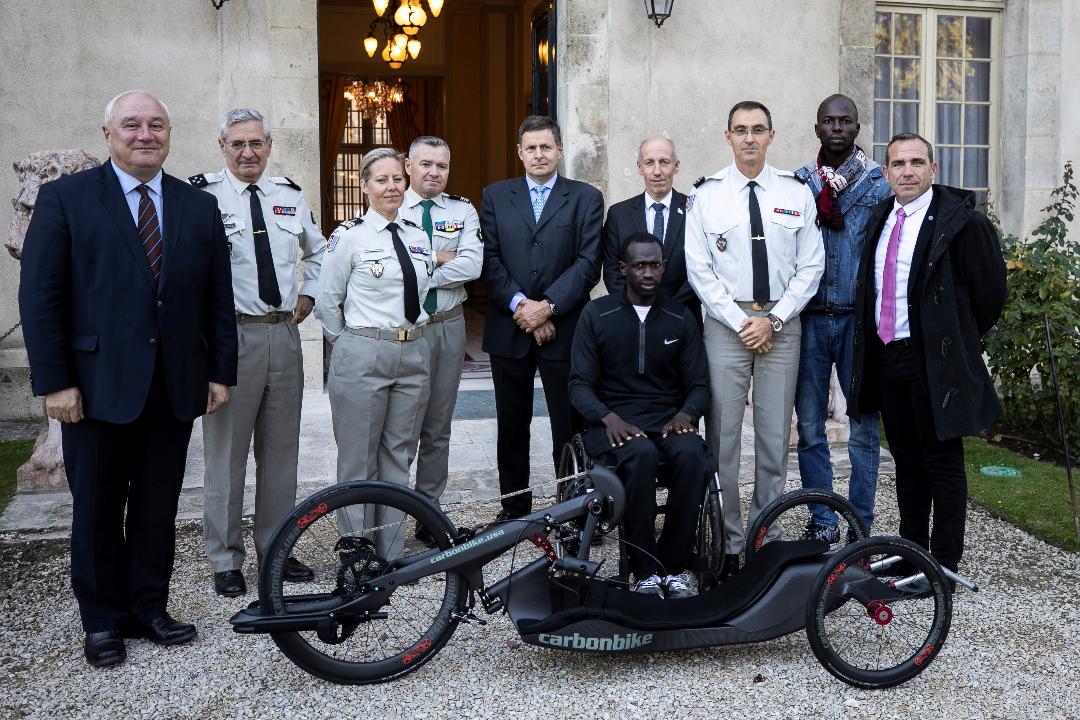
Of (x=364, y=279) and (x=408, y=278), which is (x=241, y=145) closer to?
(x=364, y=279)

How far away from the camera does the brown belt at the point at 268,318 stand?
4199 mm

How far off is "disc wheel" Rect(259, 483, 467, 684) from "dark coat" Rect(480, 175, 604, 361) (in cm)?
132

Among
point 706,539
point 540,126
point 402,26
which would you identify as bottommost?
point 706,539

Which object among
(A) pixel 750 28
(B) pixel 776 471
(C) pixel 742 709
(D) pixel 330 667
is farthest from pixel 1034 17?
(D) pixel 330 667

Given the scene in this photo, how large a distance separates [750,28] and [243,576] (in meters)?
5.63

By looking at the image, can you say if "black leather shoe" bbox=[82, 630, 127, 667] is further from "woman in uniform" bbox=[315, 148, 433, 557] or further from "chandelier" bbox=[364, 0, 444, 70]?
"chandelier" bbox=[364, 0, 444, 70]

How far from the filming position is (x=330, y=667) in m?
3.39

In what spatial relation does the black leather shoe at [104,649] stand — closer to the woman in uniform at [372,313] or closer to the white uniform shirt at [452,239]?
the woman in uniform at [372,313]

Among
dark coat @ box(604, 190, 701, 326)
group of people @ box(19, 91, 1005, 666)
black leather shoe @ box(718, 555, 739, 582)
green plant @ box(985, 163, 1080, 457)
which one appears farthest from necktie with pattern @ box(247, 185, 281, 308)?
green plant @ box(985, 163, 1080, 457)

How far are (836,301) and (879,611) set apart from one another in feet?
5.06

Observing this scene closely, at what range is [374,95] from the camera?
57.3ft

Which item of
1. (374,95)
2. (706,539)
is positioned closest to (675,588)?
(706,539)

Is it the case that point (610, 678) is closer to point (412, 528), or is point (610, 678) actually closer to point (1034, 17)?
point (412, 528)

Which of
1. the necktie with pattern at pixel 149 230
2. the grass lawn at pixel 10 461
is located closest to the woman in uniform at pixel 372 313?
the necktie with pattern at pixel 149 230
